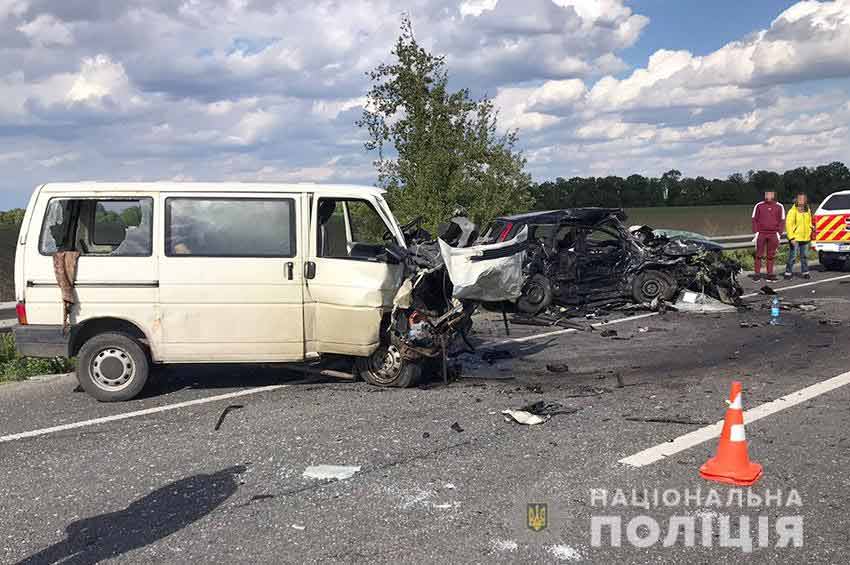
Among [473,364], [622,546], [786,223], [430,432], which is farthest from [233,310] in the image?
[786,223]

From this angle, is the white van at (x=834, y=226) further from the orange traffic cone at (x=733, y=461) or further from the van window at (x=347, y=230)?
the orange traffic cone at (x=733, y=461)

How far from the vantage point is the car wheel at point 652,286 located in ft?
41.6

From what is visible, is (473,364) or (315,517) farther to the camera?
(473,364)

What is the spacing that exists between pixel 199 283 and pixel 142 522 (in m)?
3.07

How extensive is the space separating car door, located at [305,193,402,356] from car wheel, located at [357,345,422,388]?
1.09ft

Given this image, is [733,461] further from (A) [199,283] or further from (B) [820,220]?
(B) [820,220]

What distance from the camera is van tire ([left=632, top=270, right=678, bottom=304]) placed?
12.7 meters

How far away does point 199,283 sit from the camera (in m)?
7.14

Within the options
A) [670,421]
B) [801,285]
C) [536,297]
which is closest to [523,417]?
[670,421]

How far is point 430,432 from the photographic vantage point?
19.8 feet

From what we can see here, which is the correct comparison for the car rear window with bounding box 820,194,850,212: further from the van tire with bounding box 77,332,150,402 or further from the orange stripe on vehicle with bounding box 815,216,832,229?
the van tire with bounding box 77,332,150,402

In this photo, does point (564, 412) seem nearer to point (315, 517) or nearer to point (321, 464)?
point (321, 464)

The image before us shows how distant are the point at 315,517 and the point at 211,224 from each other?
11.8 ft

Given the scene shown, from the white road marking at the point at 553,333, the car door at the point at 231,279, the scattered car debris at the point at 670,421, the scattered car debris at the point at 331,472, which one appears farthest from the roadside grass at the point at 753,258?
the scattered car debris at the point at 331,472
